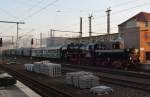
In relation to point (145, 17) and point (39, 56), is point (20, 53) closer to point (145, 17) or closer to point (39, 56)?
point (39, 56)

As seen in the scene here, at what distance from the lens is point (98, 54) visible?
43344 millimetres

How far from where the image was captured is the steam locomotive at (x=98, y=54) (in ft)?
123

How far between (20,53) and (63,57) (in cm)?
4439

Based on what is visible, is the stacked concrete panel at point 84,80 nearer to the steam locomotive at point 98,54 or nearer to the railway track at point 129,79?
the railway track at point 129,79

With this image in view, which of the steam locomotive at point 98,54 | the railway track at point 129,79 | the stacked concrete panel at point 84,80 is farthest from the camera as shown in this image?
the steam locomotive at point 98,54

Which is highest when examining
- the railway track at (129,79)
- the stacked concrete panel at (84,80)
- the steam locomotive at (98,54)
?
the steam locomotive at (98,54)

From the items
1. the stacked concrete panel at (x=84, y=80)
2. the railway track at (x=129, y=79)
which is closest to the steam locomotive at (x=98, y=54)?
the railway track at (x=129, y=79)

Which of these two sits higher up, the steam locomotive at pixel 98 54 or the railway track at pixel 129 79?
the steam locomotive at pixel 98 54

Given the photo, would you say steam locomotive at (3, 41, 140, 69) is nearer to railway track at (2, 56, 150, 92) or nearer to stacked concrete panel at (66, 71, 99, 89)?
railway track at (2, 56, 150, 92)

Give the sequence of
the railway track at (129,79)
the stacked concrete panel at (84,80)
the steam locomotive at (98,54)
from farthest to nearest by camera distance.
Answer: the steam locomotive at (98,54), the railway track at (129,79), the stacked concrete panel at (84,80)

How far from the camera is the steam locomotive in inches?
1475

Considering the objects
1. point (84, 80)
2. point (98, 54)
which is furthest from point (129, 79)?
point (98, 54)

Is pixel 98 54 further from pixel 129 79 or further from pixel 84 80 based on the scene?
pixel 84 80

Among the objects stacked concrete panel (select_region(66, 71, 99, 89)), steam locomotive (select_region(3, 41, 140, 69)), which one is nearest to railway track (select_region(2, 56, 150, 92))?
stacked concrete panel (select_region(66, 71, 99, 89))
